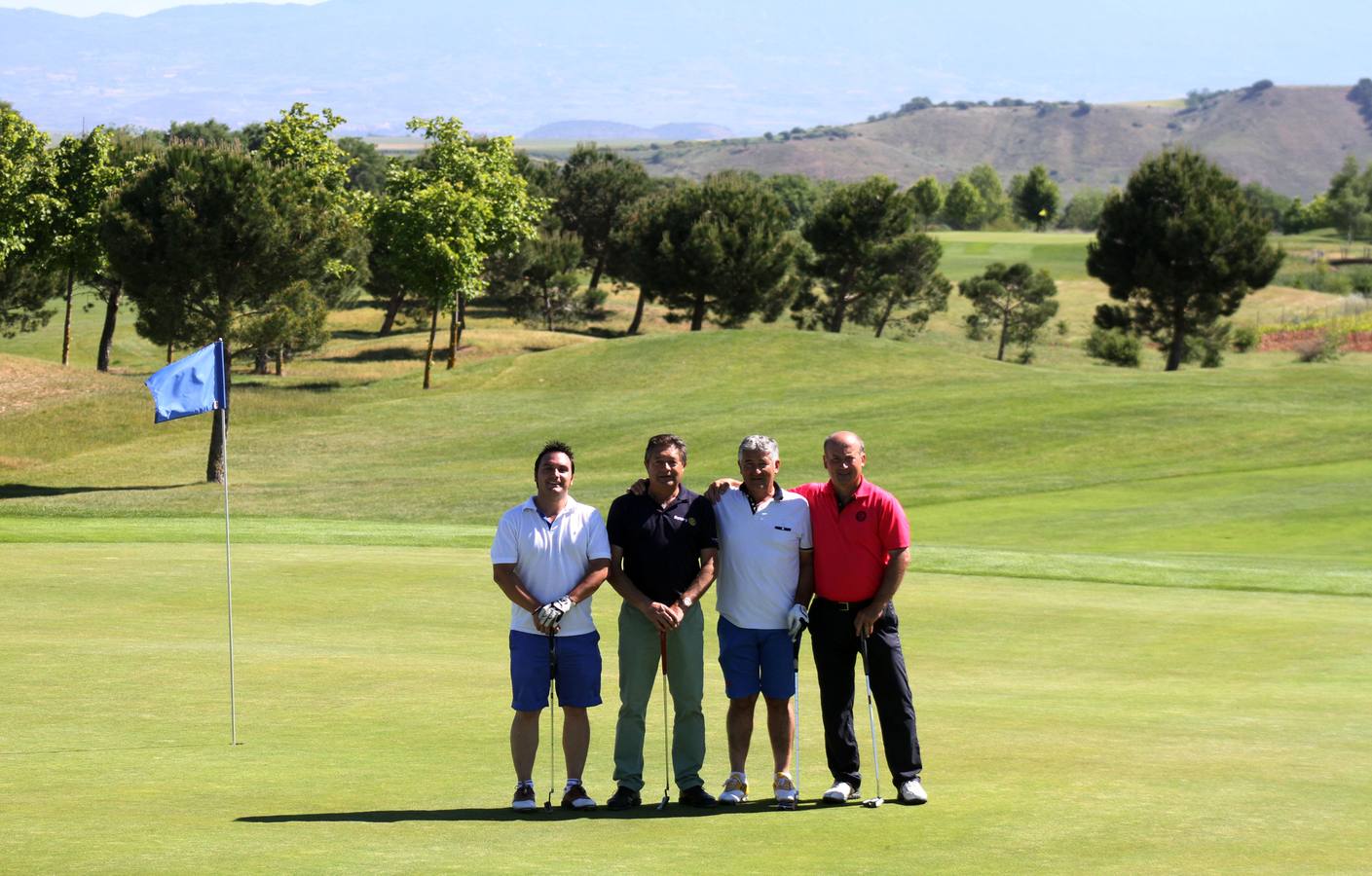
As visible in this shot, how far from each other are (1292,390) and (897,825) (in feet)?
146

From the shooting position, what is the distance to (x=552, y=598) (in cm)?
950

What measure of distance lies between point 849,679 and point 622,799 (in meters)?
1.57

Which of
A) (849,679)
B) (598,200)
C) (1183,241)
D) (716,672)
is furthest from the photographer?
(598,200)

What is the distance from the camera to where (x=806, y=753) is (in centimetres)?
1120

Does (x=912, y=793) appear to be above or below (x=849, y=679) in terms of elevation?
below

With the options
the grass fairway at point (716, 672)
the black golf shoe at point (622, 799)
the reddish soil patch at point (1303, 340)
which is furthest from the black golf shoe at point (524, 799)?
the reddish soil patch at point (1303, 340)

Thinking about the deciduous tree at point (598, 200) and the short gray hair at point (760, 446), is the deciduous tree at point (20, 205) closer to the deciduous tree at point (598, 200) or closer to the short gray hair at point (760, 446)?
the deciduous tree at point (598, 200)

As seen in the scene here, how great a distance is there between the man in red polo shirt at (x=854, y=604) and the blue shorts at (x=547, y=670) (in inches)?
54.8

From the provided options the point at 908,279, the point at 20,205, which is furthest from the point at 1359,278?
the point at 20,205

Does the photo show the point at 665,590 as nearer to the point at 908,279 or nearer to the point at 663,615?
the point at 663,615

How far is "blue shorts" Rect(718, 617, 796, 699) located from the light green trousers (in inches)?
7.6

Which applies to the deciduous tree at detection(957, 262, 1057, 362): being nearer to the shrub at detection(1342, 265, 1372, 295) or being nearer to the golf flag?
the shrub at detection(1342, 265, 1372, 295)

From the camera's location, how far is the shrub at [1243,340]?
290 ft

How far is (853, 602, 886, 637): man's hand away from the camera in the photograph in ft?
31.2
